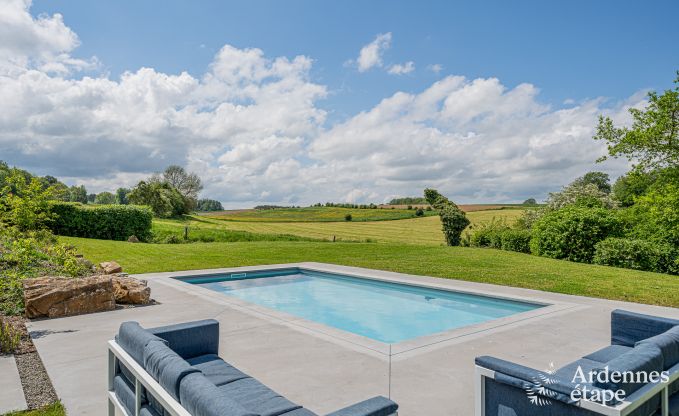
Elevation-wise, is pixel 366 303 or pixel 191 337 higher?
pixel 191 337

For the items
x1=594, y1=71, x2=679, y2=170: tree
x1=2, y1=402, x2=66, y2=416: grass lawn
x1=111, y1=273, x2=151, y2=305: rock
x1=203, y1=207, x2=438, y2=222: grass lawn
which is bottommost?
A: x1=2, y1=402, x2=66, y2=416: grass lawn

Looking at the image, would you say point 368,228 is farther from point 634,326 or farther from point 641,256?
point 634,326

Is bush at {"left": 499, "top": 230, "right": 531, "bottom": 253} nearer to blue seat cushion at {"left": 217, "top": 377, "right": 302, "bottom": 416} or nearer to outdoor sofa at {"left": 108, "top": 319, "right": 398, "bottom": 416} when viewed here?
outdoor sofa at {"left": 108, "top": 319, "right": 398, "bottom": 416}

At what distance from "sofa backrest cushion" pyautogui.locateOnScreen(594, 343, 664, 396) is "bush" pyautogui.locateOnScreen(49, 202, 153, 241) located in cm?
2449

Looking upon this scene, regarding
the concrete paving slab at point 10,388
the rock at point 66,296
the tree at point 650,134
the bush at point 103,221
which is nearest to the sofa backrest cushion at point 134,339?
the concrete paving slab at point 10,388

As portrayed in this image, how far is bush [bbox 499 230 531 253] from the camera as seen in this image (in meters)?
19.9

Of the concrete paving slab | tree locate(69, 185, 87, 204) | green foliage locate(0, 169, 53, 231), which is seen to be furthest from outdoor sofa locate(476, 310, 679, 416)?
tree locate(69, 185, 87, 204)

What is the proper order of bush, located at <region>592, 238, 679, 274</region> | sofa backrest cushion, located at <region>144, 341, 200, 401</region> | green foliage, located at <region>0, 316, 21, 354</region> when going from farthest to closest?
bush, located at <region>592, 238, 679, 274</region> < green foliage, located at <region>0, 316, 21, 354</region> < sofa backrest cushion, located at <region>144, 341, 200, 401</region>

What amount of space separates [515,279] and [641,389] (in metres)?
9.45

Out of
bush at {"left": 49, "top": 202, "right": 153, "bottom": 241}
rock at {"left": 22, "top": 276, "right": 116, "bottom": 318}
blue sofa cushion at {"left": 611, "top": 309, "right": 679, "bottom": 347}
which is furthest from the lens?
bush at {"left": 49, "top": 202, "right": 153, "bottom": 241}

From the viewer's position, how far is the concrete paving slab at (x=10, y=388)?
3.71 meters

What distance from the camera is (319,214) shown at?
44.3 meters

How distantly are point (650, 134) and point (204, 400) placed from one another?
2193cm

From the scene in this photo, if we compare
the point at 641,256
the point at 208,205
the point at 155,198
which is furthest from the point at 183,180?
the point at 641,256
